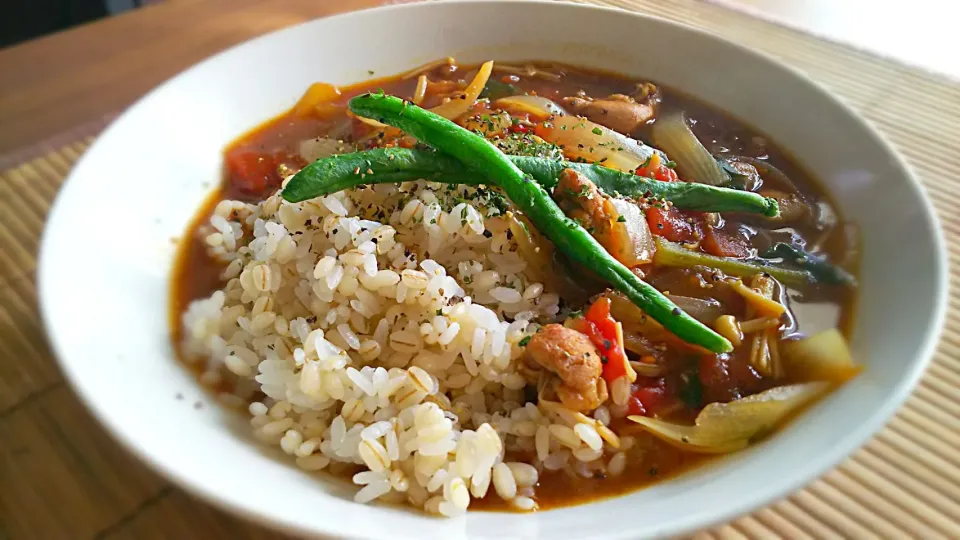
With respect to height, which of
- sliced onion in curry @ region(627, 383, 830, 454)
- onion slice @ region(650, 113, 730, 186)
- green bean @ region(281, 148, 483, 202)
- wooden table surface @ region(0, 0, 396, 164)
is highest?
onion slice @ region(650, 113, 730, 186)

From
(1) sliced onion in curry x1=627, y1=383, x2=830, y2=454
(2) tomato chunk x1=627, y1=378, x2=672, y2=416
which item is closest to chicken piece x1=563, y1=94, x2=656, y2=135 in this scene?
(2) tomato chunk x1=627, y1=378, x2=672, y2=416

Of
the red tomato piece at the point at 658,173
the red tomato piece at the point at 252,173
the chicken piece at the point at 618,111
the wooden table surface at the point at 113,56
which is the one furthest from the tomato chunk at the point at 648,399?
the wooden table surface at the point at 113,56

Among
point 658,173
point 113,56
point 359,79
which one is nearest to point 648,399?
point 658,173

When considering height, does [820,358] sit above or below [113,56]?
above

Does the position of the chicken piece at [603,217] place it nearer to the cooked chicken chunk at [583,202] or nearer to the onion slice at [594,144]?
the cooked chicken chunk at [583,202]

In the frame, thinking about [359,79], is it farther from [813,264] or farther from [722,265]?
[813,264]

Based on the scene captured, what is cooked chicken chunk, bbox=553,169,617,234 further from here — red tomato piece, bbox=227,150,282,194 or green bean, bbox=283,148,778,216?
red tomato piece, bbox=227,150,282,194

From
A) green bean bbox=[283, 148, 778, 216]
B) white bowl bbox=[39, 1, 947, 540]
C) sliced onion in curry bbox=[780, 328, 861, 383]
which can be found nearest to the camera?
white bowl bbox=[39, 1, 947, 540]

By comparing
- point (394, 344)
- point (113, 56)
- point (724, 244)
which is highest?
point (724, 244)
